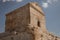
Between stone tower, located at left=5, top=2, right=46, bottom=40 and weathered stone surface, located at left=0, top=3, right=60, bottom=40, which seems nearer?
weathered stone surface, located at left=0, top=3, right=60, bottom=40

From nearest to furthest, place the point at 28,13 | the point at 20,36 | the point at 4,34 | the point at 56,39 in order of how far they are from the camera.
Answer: the point at 20,36 → the point at 4,34 → the point at 28,13 → the point at 56,39

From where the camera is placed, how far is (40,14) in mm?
24828

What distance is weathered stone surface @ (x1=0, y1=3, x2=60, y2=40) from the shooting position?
63.0 feet

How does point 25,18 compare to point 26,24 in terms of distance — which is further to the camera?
point 25,18

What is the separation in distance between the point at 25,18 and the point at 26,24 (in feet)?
4.10

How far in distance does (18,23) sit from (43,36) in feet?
14.7

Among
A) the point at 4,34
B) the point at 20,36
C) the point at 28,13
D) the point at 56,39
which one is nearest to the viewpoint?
the point at 20,36

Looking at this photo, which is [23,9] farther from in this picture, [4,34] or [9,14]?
[4,34]

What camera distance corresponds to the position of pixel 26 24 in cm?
2161

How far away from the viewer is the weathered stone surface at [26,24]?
63.0ft

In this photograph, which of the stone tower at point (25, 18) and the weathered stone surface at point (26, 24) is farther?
the stone tower at point (25, 18)

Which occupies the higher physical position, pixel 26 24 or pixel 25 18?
pixel 25 18

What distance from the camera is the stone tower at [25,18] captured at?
70.0ft

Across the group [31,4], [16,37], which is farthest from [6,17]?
[16,37]
